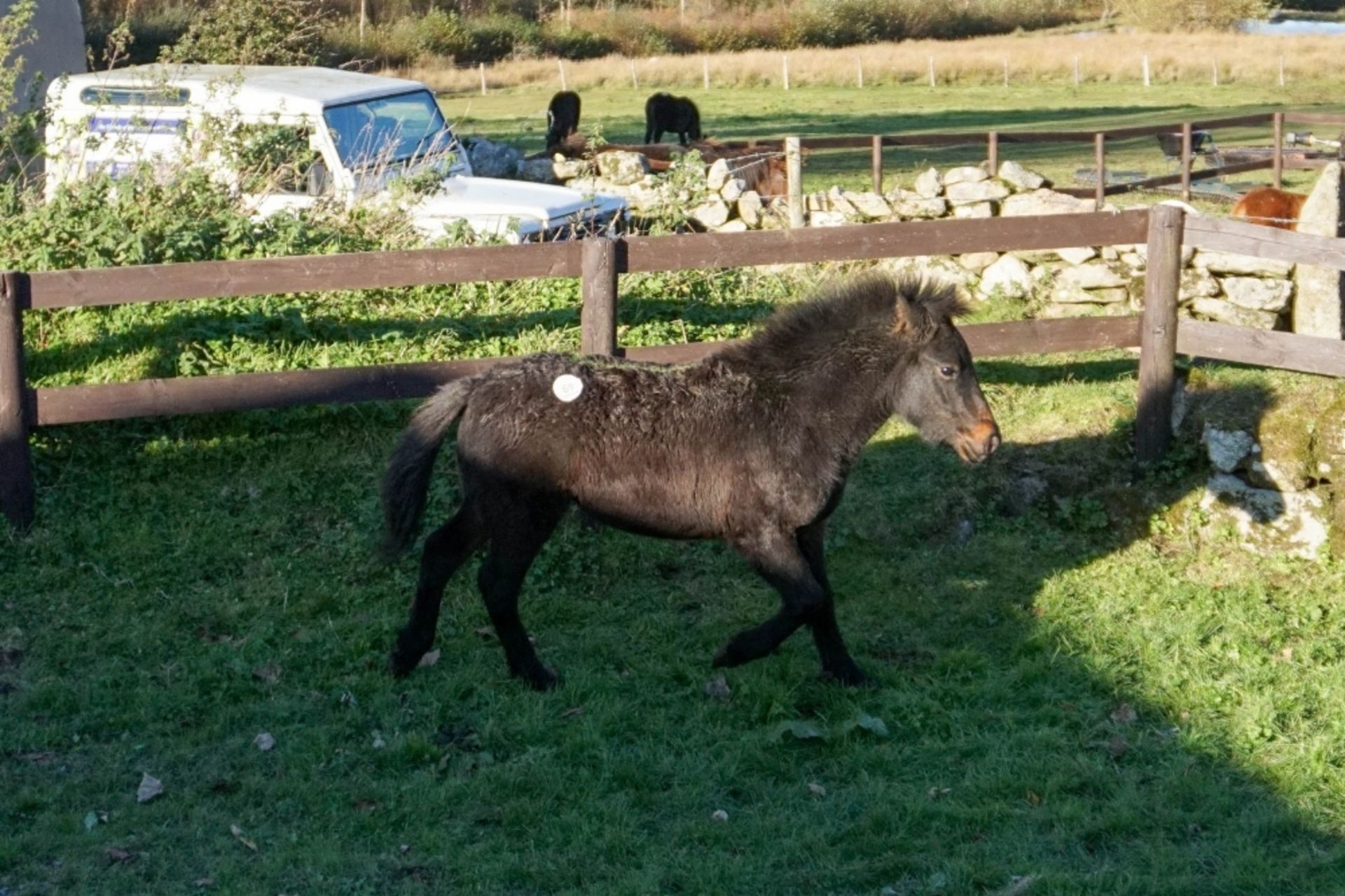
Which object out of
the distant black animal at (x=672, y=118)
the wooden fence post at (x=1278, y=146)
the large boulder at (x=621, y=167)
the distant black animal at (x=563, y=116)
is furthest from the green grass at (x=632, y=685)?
the distant black animal at (x=672, y=118)

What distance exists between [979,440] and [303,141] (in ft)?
23.4

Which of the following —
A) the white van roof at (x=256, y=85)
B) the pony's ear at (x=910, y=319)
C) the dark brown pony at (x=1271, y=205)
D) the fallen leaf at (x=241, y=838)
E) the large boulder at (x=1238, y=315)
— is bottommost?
the fallen leaf at (x=241, y=838)

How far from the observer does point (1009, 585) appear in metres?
7.48

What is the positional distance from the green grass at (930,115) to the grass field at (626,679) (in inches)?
590

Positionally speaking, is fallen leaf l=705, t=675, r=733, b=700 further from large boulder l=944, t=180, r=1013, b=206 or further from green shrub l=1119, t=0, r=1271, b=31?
green shrub l=1119, t=0, r=1271, b=31

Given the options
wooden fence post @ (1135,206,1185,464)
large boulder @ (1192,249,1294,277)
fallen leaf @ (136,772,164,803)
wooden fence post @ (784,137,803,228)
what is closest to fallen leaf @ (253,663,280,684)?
fallen leaf @ (136,772,164,803)

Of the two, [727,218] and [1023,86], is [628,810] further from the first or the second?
[1023,86]

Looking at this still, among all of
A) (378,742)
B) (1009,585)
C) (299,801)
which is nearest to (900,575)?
(1009,585)

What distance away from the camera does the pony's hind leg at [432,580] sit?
255 inches

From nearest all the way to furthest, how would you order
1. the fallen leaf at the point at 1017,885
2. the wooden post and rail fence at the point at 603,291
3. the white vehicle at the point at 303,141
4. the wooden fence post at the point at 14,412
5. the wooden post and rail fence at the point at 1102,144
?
the fallen leaf at the point at 1017,885
the wooden fence post at the point at 14,412
the wooden post and rail fence at the point at 603,291
the white vehicle at the point at 303,141
the wooden post and rail fence at the point at 1102,144

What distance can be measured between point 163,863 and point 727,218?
11096 millimetres

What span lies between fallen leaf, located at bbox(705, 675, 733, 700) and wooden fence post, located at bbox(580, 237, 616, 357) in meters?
2.29

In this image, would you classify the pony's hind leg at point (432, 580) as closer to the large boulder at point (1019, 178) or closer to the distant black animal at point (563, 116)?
the large boulder at point (1019, 178)

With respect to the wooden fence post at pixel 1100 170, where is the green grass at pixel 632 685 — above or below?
below
